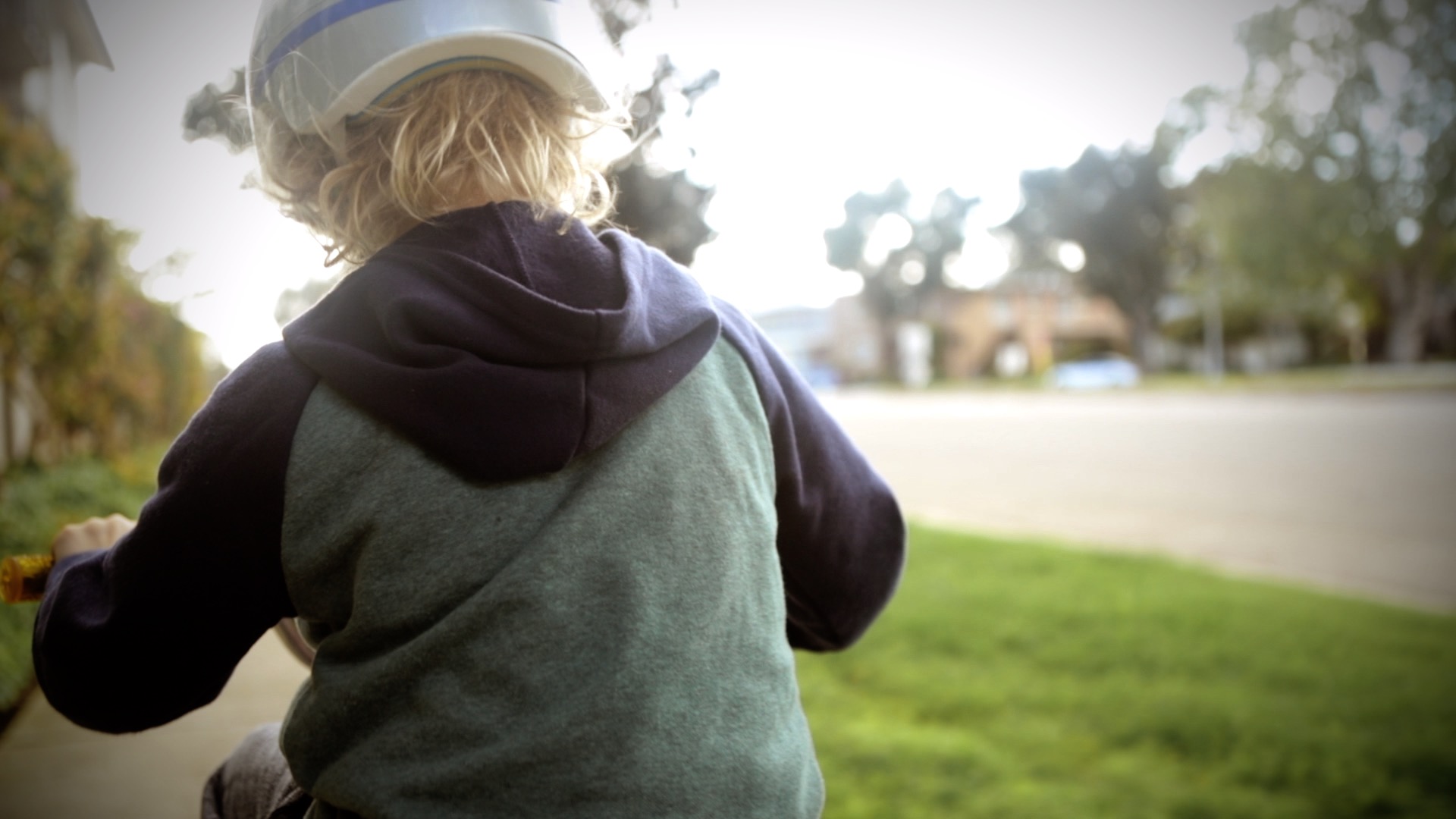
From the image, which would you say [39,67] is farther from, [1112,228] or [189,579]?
[1112,228]

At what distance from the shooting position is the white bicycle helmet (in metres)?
1.01

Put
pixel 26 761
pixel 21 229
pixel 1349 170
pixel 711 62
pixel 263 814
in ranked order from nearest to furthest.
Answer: pixel 263 814 < pixel 711 62 < pixel 26 761 < pixel 21 229 < pixel 1349 170

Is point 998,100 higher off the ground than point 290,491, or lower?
higher

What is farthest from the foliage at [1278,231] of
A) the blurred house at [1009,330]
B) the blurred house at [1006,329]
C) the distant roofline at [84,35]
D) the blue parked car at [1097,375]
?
the blurred house at [1009,330]

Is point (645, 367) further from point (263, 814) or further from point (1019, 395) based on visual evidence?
point (1019, 395)

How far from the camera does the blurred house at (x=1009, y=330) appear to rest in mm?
48844

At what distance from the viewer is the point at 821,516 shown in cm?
123

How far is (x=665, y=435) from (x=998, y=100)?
2.57m

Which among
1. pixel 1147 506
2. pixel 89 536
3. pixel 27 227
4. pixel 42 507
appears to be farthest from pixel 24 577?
pixel 1147 506

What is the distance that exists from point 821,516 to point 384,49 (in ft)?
2.32

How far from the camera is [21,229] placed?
537 centimetres

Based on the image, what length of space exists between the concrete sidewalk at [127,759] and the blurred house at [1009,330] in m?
47.8

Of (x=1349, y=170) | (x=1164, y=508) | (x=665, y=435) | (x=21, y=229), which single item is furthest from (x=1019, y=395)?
(x=665, y=435)

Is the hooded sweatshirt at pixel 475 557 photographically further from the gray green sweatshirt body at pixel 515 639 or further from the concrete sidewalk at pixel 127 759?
the concrete sidewalk at pixel 127 759
